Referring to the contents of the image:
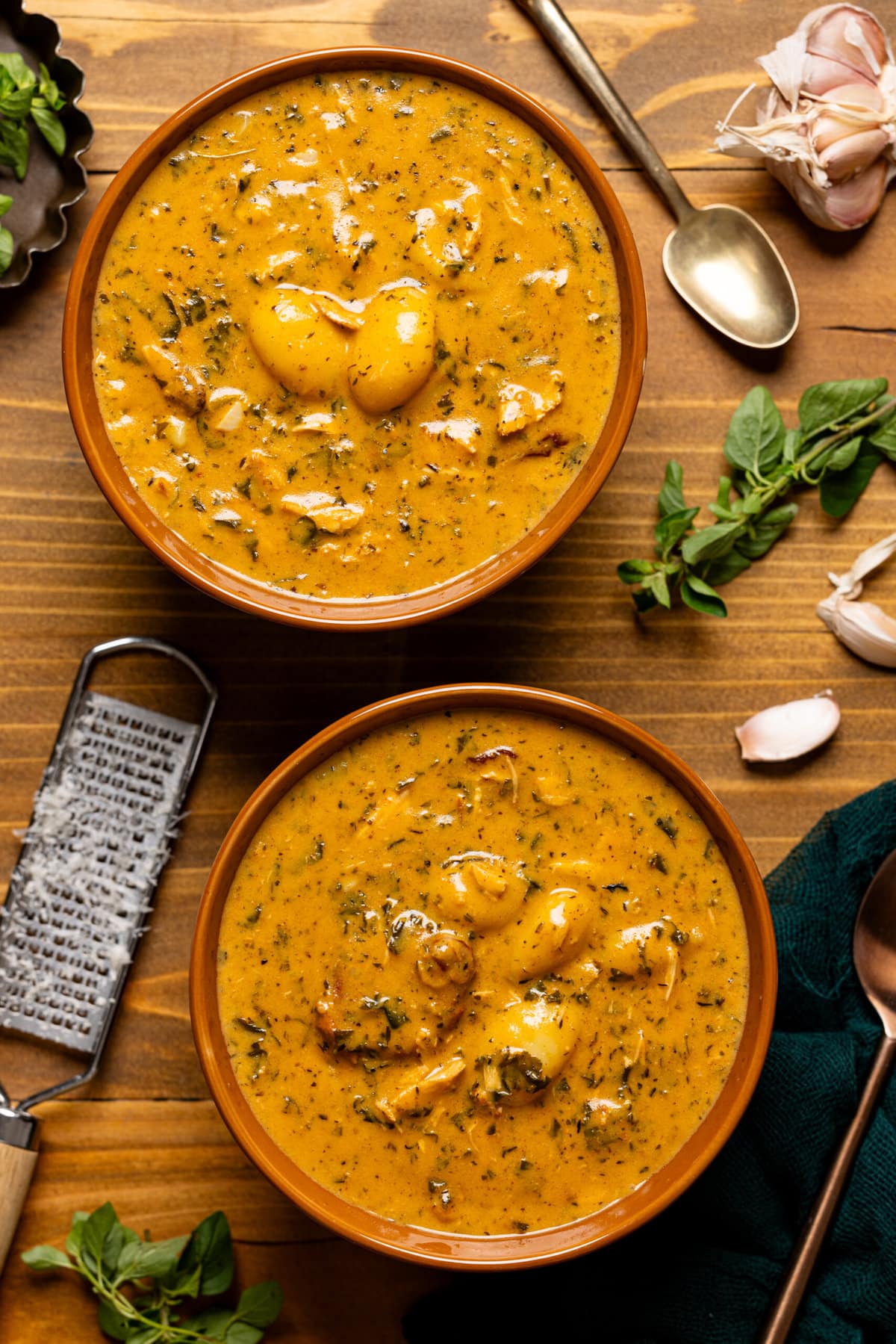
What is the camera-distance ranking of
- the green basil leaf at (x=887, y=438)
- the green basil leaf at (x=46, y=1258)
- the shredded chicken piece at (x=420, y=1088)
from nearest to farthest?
the shredded chicken piece at (x=420, y=1088), the green basil leaf at (x=46, y=1258), the green basil leaf at (x=887, y=438)

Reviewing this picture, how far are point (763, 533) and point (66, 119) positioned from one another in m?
1.63

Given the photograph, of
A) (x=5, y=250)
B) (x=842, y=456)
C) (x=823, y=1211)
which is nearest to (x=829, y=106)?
(x=842, y=456)

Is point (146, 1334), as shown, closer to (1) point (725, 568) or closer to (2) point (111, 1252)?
(2) point (111, 1252)

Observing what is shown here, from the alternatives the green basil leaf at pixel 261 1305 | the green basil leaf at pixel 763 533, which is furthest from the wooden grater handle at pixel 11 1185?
the green basil leaf at pixel 763 533

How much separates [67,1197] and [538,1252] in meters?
1.00

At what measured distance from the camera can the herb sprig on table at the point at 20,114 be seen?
230 centimetres

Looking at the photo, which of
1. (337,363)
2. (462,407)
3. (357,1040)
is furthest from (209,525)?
(357,1040)

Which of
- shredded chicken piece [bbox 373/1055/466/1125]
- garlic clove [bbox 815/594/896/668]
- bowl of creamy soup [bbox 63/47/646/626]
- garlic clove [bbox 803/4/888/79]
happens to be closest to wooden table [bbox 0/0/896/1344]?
garlic clove [bbox 815/594/896/668]

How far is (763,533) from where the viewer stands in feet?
8.18

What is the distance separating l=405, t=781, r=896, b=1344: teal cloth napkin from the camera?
7.53 ft

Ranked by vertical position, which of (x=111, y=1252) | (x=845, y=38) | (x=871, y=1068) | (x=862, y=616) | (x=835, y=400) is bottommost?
(x=111, y=1252)

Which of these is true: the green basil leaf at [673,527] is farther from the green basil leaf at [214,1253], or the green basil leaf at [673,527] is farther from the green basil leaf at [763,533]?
the green basil leaf at [214,1253]

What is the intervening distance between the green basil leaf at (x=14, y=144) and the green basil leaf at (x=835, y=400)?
162 centimetres

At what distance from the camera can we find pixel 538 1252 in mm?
2070
